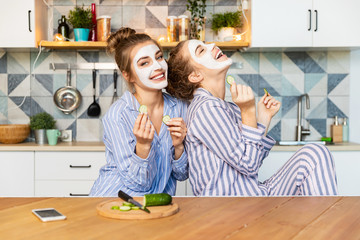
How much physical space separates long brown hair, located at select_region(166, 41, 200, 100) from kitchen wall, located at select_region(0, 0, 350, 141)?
Result: 156 cm

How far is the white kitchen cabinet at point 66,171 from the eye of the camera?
11.0 ft

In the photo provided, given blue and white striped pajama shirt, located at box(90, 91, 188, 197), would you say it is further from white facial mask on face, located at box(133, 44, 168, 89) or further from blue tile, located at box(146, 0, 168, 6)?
blue tile, located at box(146, 0, 168, 6)

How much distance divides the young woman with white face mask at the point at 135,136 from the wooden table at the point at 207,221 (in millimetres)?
503

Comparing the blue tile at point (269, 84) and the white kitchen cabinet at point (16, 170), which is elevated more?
the blue tile at point (269, 84)

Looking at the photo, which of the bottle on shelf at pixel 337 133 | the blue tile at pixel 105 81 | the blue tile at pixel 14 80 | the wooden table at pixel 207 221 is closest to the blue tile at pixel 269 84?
the bottle on shelf at pixel 337 133

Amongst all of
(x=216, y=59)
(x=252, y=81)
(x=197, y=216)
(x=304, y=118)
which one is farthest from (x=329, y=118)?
(x=197, y=216)

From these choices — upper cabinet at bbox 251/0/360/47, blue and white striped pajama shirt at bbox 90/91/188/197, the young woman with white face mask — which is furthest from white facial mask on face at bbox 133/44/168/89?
upper cabinet at bbox 251/0/360/47

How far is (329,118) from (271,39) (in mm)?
911

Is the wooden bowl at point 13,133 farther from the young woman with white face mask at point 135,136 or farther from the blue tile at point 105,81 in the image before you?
the young woman with white face mask at point 135,136

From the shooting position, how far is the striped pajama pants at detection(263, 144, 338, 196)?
1.87 m

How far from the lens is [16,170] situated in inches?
133

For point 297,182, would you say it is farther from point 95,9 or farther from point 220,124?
point 95,9

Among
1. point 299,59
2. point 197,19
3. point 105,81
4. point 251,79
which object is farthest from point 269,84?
point 105,81

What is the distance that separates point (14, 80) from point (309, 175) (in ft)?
9.14
